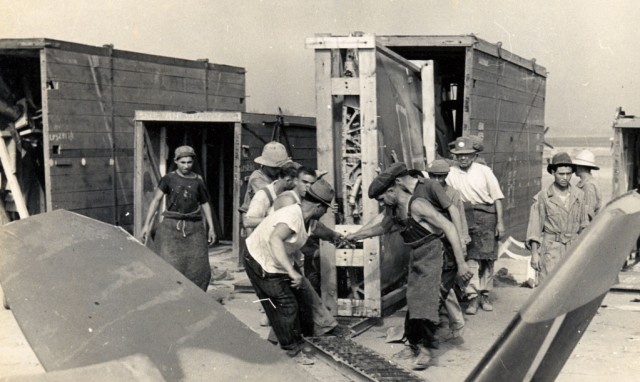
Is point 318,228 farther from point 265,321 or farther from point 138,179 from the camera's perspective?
point 138,179

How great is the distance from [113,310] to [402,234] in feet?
11.5

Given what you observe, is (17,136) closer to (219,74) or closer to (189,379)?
(219,74)

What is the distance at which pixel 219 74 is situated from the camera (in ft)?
49.1

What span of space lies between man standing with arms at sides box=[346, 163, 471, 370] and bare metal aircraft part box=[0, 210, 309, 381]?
2.81m

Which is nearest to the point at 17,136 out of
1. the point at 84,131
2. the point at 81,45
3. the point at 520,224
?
the point at 84,131

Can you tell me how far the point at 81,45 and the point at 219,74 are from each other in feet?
12.9

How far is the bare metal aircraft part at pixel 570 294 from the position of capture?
2125mm

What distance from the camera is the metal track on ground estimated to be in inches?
230

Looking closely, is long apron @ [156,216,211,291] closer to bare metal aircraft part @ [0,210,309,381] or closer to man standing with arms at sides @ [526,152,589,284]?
man standing with arms at sides @ [526,152,589,284]

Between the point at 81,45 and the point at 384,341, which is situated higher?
the point at 81,45

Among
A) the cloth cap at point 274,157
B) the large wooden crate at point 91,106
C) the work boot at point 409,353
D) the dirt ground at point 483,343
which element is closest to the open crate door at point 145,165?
the large wooden crate at point 91,106

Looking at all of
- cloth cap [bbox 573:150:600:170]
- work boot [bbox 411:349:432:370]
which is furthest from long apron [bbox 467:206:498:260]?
work boot [bbox 411:349:432:370]

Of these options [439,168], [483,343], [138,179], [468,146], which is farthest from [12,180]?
[483,343]

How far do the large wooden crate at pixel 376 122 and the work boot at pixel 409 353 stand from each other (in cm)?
97
